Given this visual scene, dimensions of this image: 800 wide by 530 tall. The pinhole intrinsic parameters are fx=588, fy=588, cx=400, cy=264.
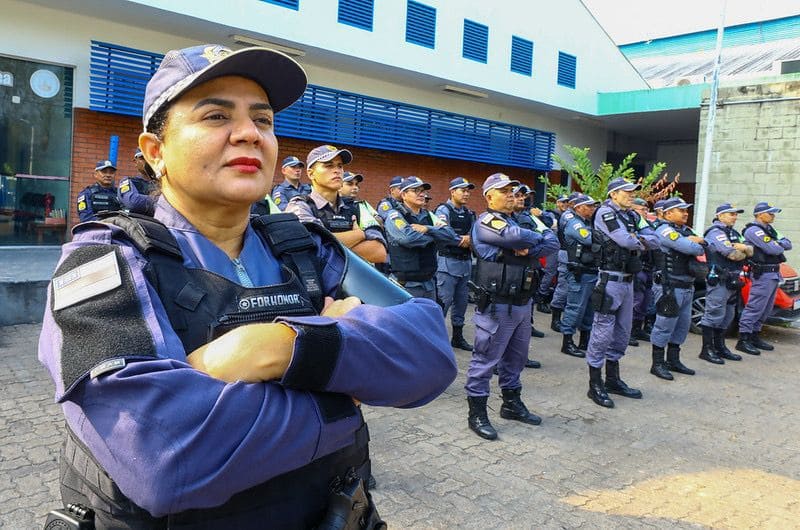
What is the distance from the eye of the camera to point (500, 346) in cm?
471

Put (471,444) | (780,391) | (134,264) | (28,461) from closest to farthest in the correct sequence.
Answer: (134,264), (28,461), (471,444), (780,391)

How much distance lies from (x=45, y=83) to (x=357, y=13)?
5.44 m

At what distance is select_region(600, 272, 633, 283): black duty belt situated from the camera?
18.8ft

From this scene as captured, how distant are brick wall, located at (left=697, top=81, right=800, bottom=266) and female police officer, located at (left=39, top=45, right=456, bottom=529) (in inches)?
503

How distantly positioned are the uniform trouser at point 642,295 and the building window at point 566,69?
8.52 metres

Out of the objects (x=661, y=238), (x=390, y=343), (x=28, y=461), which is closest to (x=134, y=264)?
(x=390, y=343)

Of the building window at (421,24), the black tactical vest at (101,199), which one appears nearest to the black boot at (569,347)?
the black tactical vest at (101,199)

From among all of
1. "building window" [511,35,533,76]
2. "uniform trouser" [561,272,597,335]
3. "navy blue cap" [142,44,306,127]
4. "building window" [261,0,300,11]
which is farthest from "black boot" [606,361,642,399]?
"building window" [511,35,533,76]

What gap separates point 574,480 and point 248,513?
3123mm

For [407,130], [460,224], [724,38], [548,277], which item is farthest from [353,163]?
[724,38]

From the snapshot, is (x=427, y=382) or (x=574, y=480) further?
(x=574, y=480)

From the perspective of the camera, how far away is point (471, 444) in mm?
4305

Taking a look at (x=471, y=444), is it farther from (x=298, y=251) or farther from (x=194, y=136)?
(x=194, y=136)

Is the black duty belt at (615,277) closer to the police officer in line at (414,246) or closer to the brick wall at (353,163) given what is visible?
the police officer in line at (414,246)
